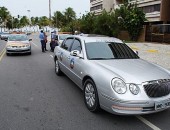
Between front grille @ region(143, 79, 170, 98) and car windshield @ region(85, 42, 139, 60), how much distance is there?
170 cm

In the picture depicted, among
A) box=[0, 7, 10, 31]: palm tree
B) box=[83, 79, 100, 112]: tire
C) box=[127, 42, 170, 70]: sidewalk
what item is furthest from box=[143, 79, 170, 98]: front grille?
box=[0, 7, 10, 31]: palm tree

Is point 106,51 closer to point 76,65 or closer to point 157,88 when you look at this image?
point 76,65

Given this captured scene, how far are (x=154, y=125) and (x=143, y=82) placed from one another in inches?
33.6

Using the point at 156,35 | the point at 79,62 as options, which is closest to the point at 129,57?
the point at 79,62

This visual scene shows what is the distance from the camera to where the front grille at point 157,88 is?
14.3ft

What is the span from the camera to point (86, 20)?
43531 millimetres

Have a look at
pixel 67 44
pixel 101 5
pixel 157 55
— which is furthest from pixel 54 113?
pixel 101 5

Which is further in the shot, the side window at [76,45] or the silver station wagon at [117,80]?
the side window at [76,45]

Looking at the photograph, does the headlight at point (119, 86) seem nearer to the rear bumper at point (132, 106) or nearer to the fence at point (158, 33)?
the rear bumper at point (132, 106)

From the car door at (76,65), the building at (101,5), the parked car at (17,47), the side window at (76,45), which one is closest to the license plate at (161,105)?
the car door at (76,65)

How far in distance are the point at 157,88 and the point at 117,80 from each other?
748mm

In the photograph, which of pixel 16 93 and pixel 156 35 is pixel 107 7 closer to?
pixel 156 35

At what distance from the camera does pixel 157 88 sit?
441 cm

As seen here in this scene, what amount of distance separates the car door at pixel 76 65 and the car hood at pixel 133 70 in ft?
1.94
